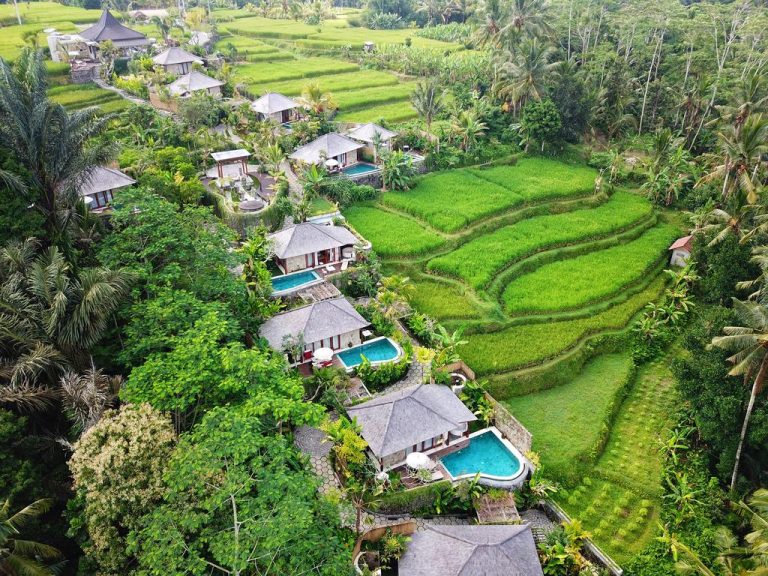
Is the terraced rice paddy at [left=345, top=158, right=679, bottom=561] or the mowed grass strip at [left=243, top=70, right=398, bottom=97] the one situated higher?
the mowed grass strip at [left=243, top=70, right=398, bottom=97]

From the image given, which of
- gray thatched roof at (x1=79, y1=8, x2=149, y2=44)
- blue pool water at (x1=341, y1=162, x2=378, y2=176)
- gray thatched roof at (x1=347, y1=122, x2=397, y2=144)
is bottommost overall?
blue pool water at (x1=341, y1=162, x2=378, y2=176)

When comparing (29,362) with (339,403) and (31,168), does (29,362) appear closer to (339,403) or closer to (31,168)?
(31,168)

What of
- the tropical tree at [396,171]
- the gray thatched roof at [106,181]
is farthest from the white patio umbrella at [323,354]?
the tropical tree at [396,171]

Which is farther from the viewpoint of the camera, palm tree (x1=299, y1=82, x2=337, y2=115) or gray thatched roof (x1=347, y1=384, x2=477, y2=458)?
palm tree (x1=299, y1=82, x2=337, y2=115)

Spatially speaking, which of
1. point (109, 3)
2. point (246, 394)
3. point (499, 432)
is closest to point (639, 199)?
point (499, 432)

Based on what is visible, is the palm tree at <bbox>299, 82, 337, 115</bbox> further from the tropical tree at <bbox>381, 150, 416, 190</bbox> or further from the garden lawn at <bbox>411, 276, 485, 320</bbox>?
the garden lawn at <bbox>411, 276, 485, 320</bbox>

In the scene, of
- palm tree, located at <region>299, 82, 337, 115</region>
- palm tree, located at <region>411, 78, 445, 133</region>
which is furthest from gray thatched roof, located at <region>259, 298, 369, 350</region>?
palm tree, located at <region>299, 82, 337, 115</region>

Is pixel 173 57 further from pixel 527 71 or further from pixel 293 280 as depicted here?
pixel 293 280
